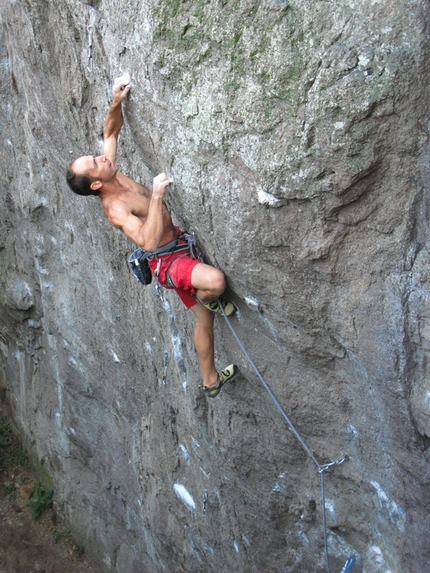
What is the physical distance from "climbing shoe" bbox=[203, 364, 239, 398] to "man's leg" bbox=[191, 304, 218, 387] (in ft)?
0.10

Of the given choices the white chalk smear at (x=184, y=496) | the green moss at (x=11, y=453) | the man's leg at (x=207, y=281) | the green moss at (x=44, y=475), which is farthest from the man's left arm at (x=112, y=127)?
A: the green moss at (x=11, y=453)

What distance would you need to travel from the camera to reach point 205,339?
166 inches

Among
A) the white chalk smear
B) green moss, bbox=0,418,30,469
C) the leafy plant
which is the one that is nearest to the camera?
the white chalk smear

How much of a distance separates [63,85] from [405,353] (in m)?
3.56

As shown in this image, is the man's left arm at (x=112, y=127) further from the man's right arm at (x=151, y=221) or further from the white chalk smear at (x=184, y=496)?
the white chalk smear at (x=184, y=496)

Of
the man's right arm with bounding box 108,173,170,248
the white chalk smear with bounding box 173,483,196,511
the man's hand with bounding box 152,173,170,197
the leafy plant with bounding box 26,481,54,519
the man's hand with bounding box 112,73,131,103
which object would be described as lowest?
the leafy plant with bounding box 26,481,54,519

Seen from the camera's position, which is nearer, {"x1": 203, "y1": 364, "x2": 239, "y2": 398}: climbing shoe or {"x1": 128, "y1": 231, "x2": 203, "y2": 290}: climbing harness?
{"x1": 128, "y1": 231, "x2": 203, "y2": 290}: climbing harness

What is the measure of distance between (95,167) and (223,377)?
1.77 meters

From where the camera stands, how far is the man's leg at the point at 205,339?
13.6ft

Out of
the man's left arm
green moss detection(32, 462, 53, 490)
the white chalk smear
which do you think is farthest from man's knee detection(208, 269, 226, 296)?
green moss detection(32, 462, 53, 490)

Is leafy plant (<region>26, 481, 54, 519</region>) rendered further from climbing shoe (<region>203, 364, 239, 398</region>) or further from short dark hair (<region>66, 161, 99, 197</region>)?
short dark hair (<region>66, 161, 99, 197</region>)

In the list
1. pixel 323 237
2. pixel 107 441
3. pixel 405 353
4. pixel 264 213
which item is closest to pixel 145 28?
pixel 264 213

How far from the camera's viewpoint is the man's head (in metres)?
3.71

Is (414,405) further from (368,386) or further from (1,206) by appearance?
(1,206)
